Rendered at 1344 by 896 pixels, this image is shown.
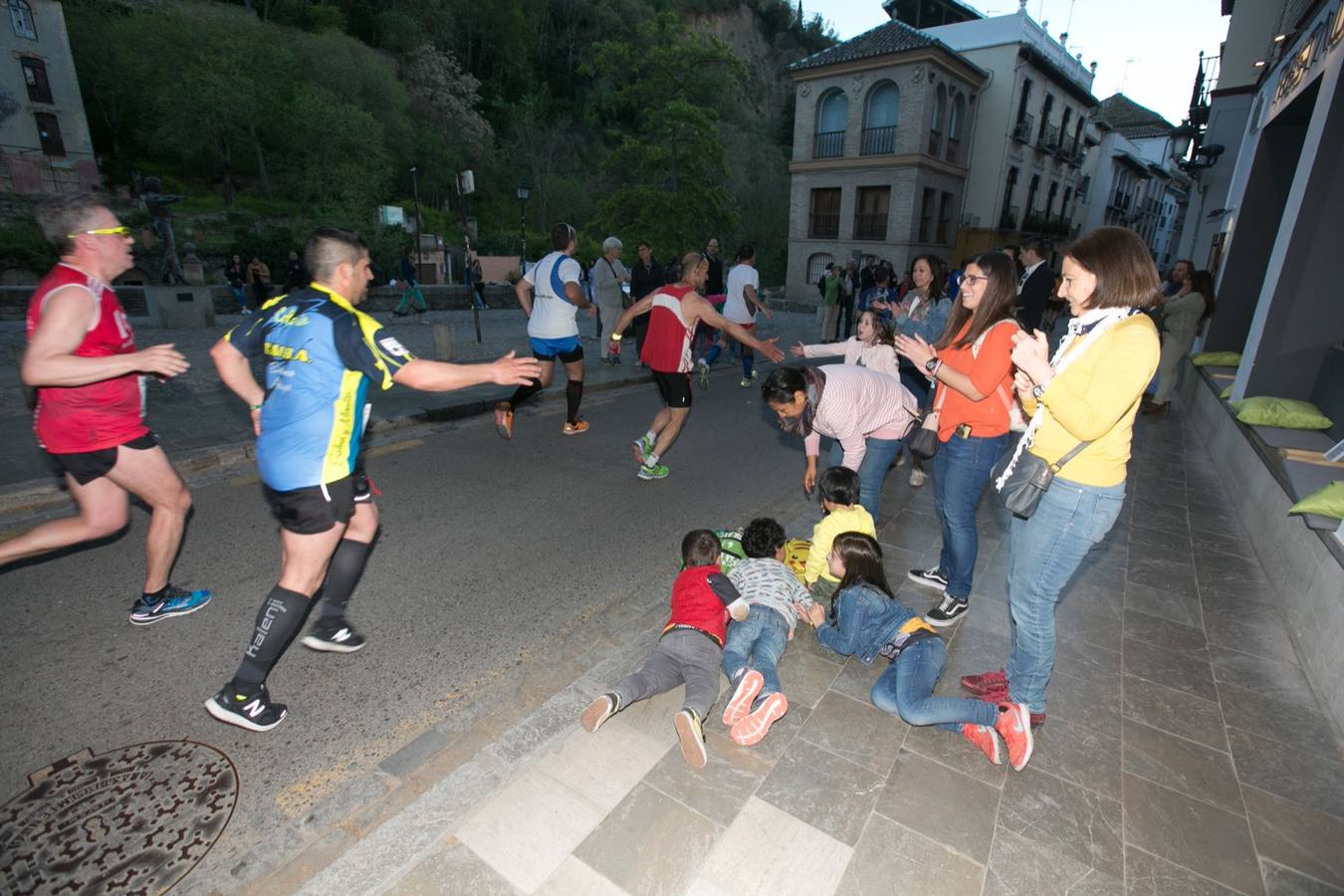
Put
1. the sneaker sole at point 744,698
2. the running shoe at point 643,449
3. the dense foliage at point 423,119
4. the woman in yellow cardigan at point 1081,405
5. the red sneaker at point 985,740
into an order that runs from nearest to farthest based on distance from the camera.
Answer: the woman in yellow cardigan at point 1081,405, the red sneaker at point 985,740, the sneaker sole at point 744,698, the running shoe at point 643,449, the dense foliage at point 423,119

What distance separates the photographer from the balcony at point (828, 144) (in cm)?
2758

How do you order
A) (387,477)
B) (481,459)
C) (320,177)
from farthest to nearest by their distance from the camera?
(320,177) < (481,459) < (387,477)

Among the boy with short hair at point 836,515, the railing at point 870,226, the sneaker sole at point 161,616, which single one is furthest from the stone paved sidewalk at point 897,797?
the railing at point 870,226

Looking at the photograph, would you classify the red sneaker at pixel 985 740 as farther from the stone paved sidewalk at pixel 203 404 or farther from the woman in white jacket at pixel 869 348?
the stone paved sidewalk at pixel 203 404

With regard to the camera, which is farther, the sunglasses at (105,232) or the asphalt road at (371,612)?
the sunglasses at (105,232)

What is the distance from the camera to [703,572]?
339 cm

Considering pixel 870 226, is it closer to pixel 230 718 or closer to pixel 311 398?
pixel 311 398

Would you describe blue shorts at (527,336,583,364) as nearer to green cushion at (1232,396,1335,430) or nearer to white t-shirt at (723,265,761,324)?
white t-shirt at (723,265,761,324)

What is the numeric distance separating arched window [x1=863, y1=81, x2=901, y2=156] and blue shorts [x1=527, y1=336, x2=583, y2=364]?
24.4m

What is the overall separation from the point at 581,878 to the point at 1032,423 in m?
2.42

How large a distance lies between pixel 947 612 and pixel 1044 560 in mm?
1349

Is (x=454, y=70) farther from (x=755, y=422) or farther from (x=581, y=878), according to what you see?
(x=581, y=878)

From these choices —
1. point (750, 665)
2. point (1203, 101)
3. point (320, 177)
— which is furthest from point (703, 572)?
point (320, 177)

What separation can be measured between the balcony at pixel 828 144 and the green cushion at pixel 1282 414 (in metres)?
24.7
